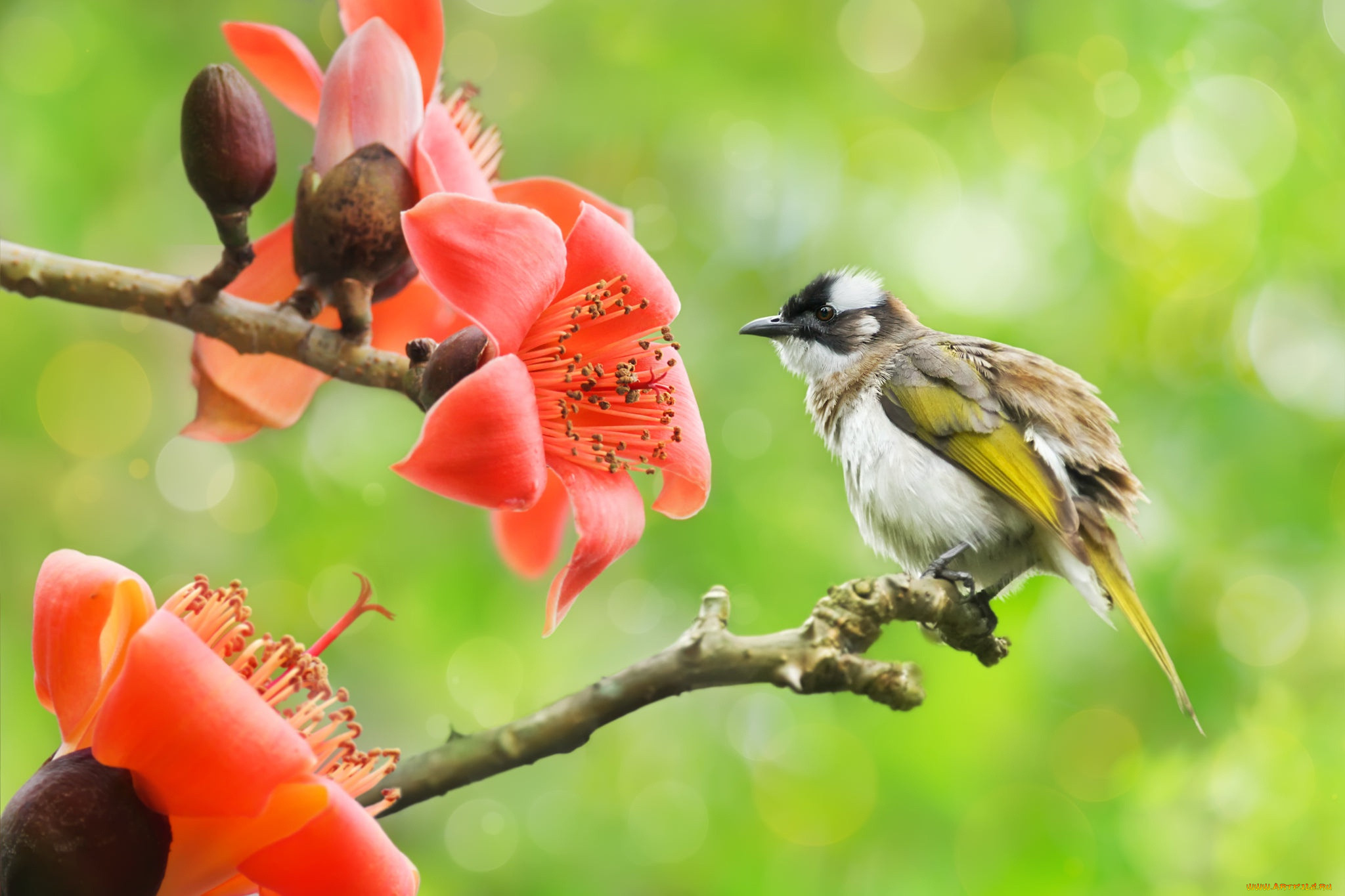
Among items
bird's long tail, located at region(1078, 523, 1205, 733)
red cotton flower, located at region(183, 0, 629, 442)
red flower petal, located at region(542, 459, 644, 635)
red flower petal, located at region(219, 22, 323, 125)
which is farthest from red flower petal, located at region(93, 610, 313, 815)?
bird's long tail, located at region(1078, 523, 1205, 733)

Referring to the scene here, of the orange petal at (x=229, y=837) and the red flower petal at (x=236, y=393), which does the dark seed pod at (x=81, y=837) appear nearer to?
the orange petal at (x=229, y=837)

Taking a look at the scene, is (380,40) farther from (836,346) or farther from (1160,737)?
(1160,737)

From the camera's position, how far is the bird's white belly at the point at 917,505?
2.47 ft

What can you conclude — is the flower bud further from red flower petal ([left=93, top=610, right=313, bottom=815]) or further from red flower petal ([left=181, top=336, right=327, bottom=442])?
red flower petal ([left=93, top=610, right=313, bottom=815])

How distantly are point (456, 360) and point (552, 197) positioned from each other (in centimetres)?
14

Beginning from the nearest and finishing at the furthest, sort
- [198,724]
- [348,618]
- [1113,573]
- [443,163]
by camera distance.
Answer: [198,724]
[348,618]
[443,163]
[1113,573]

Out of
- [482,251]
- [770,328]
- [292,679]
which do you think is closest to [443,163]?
[482,251]

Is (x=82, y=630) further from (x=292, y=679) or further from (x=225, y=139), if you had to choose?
(x=225, y=139)

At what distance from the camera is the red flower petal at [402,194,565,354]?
0.39 meters

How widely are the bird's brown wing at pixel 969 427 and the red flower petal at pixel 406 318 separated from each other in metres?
0.39

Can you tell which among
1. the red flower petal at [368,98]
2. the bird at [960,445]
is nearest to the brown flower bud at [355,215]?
the red flower petal at [368,98]

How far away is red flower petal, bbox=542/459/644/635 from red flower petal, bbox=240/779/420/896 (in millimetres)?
98

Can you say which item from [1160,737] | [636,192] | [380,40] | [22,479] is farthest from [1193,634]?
[22,479]

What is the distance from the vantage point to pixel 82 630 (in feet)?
1.14
